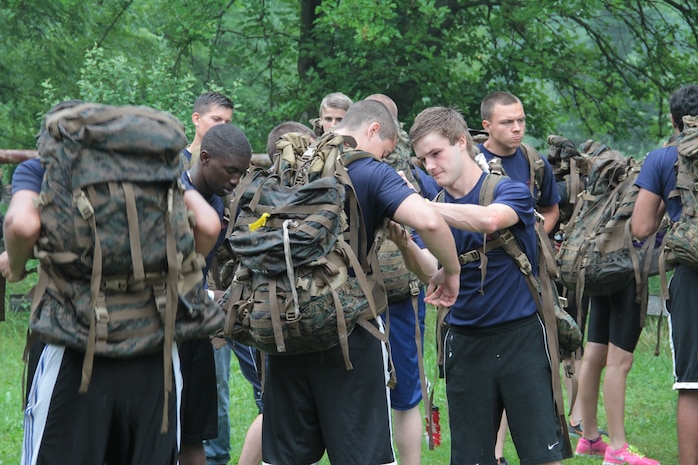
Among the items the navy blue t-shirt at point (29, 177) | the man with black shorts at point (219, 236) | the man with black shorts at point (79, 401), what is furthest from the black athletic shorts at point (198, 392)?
the navy blue t-shirt at point (29, 177)

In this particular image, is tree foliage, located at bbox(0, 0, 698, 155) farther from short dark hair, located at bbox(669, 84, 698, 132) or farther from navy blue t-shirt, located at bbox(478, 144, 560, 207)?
short dark hair, located at bbox(669, 84, 698, 132)

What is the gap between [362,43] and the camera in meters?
12.4

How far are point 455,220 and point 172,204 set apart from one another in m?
1.49

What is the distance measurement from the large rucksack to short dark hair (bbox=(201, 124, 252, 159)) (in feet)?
3.30

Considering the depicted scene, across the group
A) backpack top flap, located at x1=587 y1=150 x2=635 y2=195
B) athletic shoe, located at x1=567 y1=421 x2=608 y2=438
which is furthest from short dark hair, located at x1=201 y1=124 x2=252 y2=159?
athletic shoe, located at x1=567 y1=421 x2=608 y2=438

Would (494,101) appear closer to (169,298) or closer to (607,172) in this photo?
(607,172)

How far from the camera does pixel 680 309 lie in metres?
5.63

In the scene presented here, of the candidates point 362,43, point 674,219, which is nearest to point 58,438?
point 674,219

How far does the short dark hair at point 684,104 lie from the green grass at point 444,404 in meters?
2.55

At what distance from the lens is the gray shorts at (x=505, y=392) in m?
4.80

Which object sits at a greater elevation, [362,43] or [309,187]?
[362,43]

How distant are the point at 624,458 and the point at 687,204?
2149 mm

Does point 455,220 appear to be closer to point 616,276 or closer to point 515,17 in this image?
point 616,276

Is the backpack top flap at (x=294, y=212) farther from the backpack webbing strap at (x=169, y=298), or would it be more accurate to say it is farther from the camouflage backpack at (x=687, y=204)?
the camouflage backpack at (x=687, y=204)
